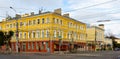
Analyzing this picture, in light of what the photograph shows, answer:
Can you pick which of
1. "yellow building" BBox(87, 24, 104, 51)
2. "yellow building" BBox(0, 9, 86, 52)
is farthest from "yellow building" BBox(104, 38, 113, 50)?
"yellow building" BBox(0, 9, 86, 52)

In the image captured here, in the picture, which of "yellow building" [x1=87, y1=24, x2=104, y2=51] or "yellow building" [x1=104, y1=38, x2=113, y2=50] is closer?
"yellow building" [x1=87, y1=24, x2=104, y2=51]

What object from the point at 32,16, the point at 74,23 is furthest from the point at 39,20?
the point at 74,23

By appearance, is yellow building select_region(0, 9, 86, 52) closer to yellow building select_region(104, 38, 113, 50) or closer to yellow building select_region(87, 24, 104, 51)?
yellow building select_region(87, 24, 104, 51)

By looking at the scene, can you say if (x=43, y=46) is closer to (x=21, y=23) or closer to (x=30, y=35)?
(x=30, y=35)

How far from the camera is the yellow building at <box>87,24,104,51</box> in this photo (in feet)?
302

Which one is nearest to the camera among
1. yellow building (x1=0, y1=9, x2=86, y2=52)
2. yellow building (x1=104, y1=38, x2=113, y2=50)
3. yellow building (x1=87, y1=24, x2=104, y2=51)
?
yellow building (x1=0, y1=9, x2=86, y2=52)

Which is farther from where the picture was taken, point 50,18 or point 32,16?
point 32,16

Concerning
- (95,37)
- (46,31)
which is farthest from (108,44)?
(46,31)

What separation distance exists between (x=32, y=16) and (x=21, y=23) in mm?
5936

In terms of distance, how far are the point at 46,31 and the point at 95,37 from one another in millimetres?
30187

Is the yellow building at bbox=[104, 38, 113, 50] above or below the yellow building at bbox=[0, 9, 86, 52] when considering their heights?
below

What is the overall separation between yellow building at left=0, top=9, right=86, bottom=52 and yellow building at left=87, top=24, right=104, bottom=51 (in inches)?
627

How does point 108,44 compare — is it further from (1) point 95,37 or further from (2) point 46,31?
(2) point 46,31

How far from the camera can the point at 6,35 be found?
6644 centimetres
